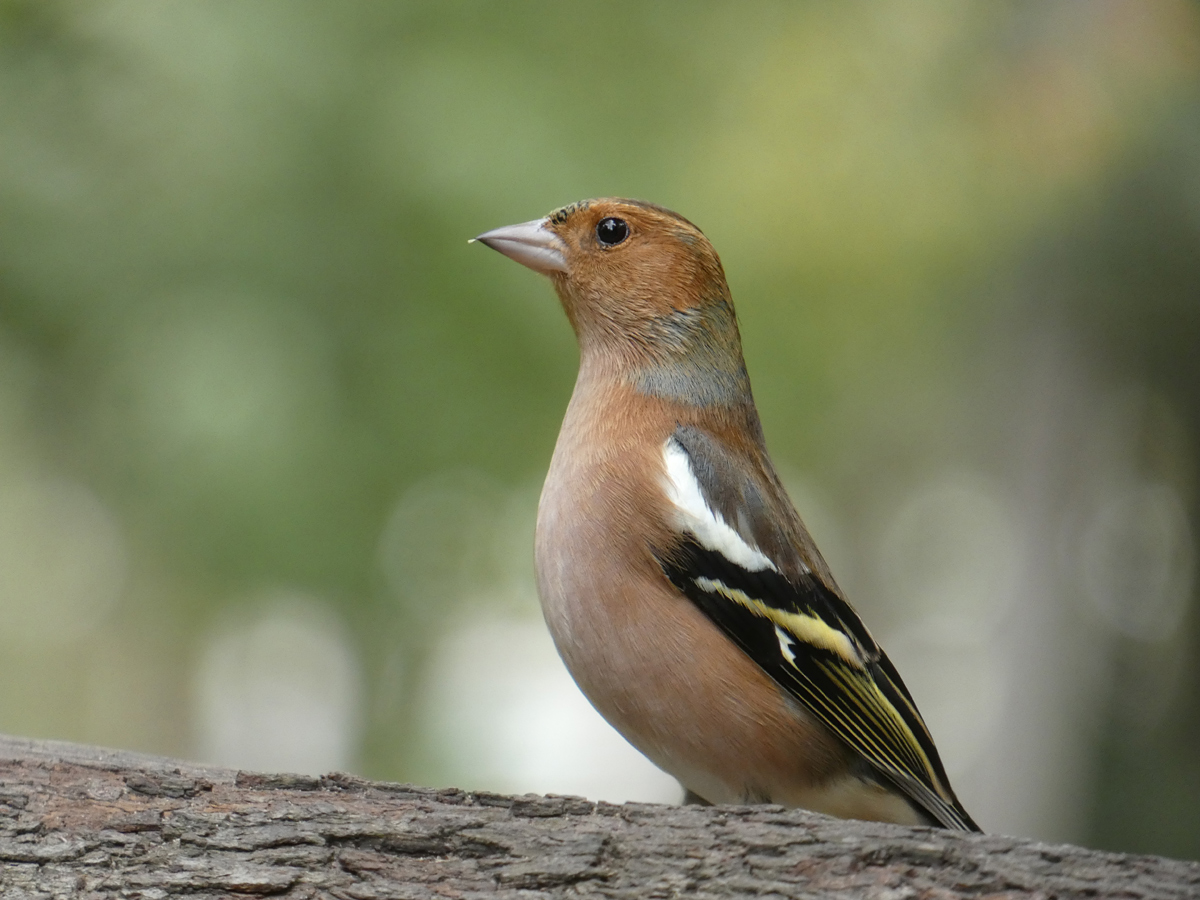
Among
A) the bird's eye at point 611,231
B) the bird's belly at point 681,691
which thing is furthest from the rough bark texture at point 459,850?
the bird's eye at point 611,231

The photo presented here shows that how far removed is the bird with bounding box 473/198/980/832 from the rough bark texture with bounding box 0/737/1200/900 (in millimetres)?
680

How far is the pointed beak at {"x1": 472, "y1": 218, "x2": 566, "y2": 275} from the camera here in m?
4.45

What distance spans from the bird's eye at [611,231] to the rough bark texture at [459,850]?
240 cm

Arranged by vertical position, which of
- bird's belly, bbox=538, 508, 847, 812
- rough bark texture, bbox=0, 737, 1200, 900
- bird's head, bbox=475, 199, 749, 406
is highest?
bird's head, bbox=475, 199, 749, 406

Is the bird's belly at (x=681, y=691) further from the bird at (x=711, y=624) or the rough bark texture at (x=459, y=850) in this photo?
the rough bark texture at (x=459, y=850)

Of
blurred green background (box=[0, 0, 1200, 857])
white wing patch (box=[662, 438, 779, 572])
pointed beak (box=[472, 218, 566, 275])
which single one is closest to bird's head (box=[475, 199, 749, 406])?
pointed beak (box=[472, 218, 566, 275])

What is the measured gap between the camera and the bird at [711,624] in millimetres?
3389

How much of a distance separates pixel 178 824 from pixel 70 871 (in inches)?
9.7

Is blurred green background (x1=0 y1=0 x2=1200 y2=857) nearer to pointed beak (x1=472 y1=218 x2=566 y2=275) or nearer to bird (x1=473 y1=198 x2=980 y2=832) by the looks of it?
pointed beak (x1=472 y1=218 x2=566 y2=275)

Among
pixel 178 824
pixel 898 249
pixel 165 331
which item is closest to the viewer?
pixel 178 824

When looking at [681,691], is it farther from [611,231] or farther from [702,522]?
[611,231]

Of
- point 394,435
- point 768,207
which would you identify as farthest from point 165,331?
point 768,207

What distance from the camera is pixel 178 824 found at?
8.89 feet

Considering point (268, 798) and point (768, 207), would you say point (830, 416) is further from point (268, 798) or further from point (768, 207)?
point (268, 798)
